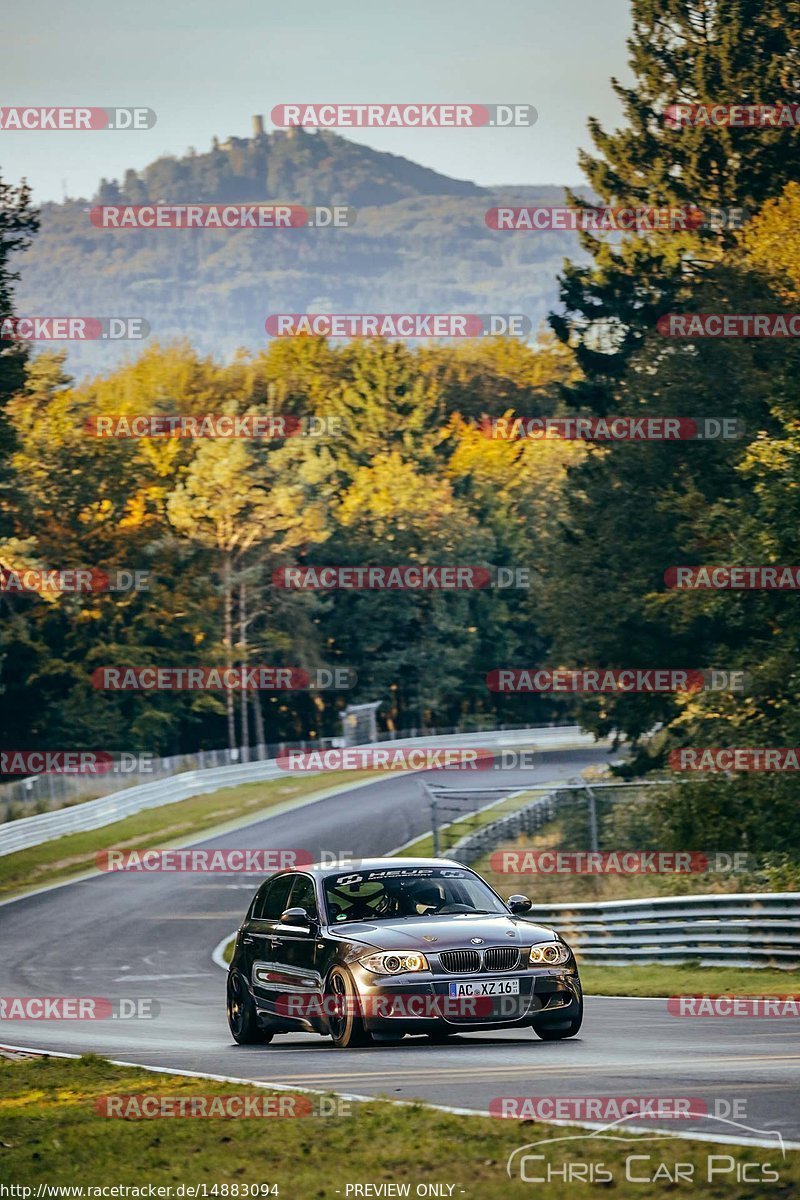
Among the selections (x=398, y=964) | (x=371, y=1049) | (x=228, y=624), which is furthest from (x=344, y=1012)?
(x=228, y=624)

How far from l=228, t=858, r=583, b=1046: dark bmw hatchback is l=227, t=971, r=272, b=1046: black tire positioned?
0.04ft

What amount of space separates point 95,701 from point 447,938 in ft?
204

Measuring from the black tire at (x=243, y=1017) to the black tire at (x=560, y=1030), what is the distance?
2597 mm

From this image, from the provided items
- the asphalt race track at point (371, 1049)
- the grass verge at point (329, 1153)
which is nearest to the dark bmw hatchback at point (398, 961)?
the asphalt race track at point (371, 1049)

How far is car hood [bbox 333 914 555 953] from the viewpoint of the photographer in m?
13.1

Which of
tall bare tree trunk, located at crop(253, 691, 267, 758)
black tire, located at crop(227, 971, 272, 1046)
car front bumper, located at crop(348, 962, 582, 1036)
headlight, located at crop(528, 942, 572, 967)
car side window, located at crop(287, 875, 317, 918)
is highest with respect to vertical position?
car side window, located at crop(287, 875, 317, 918)

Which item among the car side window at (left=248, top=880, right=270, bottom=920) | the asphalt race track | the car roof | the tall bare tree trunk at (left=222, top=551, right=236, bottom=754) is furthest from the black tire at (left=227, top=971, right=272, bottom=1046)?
the tall bare tree trunk at (left=222, top=551, right=236, bottom=754)

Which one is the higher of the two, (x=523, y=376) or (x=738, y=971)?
(x=523, y=376)

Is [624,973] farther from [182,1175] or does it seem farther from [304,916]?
[182,1175]

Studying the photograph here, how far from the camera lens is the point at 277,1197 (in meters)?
7.78

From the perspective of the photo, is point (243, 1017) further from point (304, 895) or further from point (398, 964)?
point (398, 964)

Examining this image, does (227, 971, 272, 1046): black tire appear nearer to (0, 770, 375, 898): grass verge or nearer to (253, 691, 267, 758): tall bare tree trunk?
(0, 770, 375, 898): grass verge

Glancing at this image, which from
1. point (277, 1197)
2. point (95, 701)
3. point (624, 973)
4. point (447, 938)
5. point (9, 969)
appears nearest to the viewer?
point (277, 1197)

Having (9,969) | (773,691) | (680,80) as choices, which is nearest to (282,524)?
(680,80)
